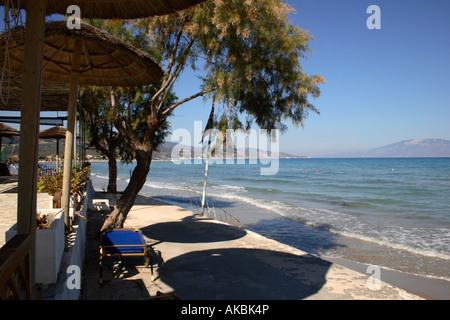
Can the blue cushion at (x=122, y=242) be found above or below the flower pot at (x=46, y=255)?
below

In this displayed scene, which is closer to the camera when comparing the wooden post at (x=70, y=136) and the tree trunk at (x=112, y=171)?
the wooden post at (x=70, y=136)

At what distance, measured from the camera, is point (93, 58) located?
6.14 meters

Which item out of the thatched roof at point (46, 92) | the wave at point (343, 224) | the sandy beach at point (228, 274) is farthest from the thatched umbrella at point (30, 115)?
the wave at point (343, 224)

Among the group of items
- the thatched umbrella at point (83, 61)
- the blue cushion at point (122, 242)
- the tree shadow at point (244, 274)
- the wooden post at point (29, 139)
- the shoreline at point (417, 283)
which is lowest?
the shoreline at point (417, 283)

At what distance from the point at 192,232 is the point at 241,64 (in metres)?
4.63

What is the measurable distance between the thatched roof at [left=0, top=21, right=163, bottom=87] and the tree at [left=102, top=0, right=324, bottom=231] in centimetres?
159

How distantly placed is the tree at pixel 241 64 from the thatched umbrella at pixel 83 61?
1630 millimetres

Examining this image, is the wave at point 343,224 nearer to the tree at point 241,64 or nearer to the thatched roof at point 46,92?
the tree at point 241,64

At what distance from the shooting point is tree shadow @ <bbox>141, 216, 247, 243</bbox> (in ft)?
29.1

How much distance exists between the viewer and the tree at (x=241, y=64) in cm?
783

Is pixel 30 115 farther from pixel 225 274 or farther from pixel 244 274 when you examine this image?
pixel 244 274

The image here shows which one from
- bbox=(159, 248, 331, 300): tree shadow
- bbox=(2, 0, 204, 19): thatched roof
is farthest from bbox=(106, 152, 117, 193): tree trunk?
bbox=(2, 0, 204, 19): thatched roof

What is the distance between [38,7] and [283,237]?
473 inches
